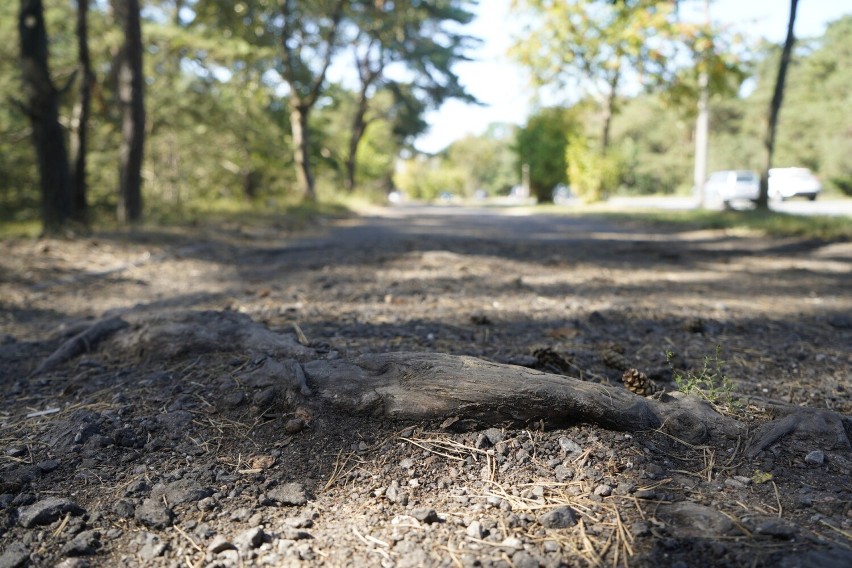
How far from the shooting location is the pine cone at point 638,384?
2.38 m

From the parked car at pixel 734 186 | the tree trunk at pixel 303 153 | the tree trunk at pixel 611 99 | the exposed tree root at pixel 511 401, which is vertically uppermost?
the tree trunk at pixel 611 99

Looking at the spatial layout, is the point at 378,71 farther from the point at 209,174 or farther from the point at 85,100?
the point at 85,100

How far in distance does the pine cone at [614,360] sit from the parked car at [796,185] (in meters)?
29.5

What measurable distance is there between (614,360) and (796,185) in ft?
99.2

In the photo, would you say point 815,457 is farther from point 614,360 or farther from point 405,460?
point 405,460

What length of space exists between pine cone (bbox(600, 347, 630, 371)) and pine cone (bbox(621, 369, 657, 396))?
267mm

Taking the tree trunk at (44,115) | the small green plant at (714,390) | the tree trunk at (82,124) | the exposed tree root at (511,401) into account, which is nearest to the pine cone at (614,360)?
the small green plant at (714,390)

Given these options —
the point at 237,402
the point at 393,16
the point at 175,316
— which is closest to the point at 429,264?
the point at 175,316

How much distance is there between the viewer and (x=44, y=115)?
8.55 metres

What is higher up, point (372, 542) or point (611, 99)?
point (611, 99)

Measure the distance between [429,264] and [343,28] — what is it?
21917 millimetres

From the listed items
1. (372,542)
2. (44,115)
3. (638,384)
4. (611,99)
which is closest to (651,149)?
(611,99)

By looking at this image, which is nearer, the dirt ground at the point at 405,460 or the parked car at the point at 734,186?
the dirt ground at the point at 405,460

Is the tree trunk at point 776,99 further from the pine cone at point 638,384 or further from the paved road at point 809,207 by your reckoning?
the pine cone at point 638,384
